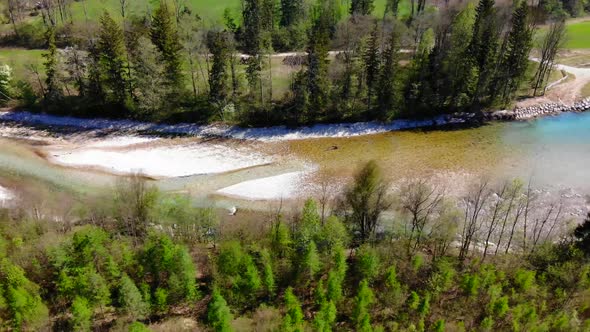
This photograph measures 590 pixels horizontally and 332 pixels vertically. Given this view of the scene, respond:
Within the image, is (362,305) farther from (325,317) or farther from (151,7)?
(151,7)

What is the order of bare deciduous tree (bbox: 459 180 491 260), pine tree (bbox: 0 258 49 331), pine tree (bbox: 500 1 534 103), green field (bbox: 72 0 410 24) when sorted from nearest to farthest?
pine tree (bbox: 0 258 49 331) → bare deciduous tree (bbox: 459 180 491 260) → pine tree (bbox: 500 1 534 103) → green field (bbox: 72 0 410 24)

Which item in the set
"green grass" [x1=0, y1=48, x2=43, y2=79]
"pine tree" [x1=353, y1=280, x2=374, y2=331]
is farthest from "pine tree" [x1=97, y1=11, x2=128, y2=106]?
"pine tree" [x1=353, y1=280, x2=374, y2=331]

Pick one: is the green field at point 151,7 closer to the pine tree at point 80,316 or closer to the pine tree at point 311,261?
the pine tree at point 311,261

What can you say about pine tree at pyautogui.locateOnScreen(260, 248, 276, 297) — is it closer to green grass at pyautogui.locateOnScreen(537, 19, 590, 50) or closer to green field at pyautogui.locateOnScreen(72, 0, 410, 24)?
green field at pyautogui.locateOnScreen(72, 0, 410, 24)

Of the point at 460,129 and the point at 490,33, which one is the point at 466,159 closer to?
the point at 460,129

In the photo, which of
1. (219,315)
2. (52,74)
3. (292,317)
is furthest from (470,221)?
(52,74)

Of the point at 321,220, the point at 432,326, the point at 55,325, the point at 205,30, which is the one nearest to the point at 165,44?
the point at 205,30
